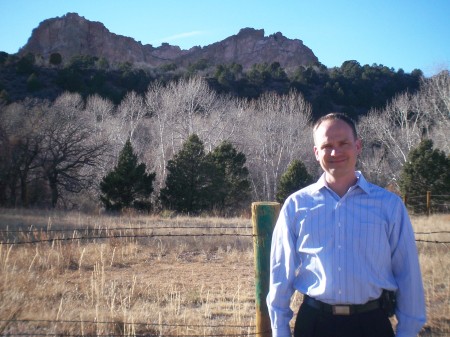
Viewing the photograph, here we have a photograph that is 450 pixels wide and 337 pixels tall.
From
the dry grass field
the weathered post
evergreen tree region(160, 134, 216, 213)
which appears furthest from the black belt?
evergreen tree region(160, 134, 216, 213)

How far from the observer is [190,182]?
27.5 metres

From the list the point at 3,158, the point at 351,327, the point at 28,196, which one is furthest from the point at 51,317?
the point at 28,196

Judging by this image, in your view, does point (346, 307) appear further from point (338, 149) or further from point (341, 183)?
point (338, 149)

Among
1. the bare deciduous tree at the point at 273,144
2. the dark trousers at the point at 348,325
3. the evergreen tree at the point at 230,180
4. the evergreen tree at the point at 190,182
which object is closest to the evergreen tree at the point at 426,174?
the evergreen tree at the point at 230,180

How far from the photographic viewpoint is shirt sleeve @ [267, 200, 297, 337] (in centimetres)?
245

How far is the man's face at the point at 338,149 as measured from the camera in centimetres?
247

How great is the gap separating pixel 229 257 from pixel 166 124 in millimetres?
34448

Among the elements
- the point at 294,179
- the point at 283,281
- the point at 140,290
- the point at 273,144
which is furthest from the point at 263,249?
the point at 273,144

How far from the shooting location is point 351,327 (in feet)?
7.60

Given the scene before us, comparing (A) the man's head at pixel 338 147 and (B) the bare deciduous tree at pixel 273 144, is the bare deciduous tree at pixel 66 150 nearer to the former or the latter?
(B) the bare deciduous tree at pixel 273 144

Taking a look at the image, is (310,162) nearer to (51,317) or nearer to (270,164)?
(270,164)

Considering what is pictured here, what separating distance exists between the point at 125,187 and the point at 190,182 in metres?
3.69

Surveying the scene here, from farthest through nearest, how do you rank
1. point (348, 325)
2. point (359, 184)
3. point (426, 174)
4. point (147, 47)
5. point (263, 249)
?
point (147, 47) < point (426, 174) < point (263, 249) < point (359, 184) < point (348, 325)

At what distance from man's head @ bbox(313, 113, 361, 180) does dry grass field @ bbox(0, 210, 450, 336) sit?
1510 mm
